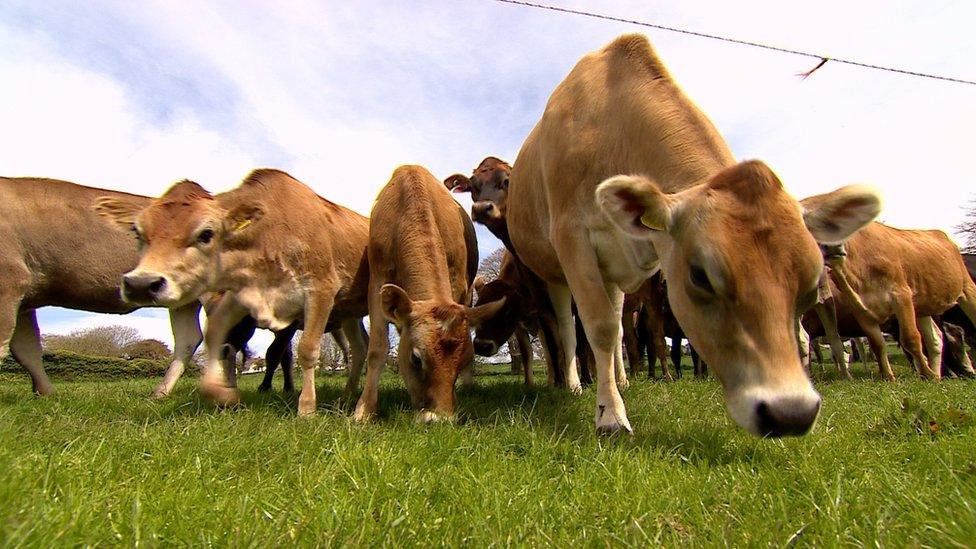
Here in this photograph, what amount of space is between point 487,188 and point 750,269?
5.47 m

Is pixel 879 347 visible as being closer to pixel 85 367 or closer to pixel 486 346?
pixel 486 346

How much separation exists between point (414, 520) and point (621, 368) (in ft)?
16.7

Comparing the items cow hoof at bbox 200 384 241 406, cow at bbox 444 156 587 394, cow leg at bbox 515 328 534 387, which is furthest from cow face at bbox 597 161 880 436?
cow leg at bbox 515 328 534 387

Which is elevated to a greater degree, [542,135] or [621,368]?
[542,135]

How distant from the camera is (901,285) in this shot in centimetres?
808

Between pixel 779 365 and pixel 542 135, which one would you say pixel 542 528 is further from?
pixel 542 135

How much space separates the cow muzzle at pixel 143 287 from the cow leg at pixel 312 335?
123 centimetres

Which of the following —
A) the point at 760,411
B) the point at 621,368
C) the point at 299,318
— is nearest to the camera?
the point at 760,411

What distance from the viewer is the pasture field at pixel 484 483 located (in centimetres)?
161

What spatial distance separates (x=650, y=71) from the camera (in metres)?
4.16

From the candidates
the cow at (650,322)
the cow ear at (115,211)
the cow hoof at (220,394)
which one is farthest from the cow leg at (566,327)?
the cow ear at (115,211)

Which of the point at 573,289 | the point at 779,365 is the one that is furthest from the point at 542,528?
the point at 573,289

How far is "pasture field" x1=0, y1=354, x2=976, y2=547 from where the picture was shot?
5.28ft

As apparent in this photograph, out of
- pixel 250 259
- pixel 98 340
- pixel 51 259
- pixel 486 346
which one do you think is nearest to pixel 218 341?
pixel 250 259
